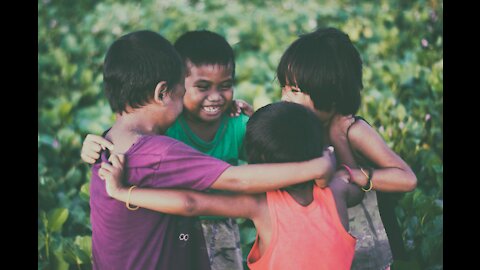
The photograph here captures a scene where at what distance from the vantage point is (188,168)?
2.34 metres

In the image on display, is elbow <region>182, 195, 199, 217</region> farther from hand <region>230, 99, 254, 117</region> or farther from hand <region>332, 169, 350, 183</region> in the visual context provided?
hand <region>230, 99, 254, 117</region>

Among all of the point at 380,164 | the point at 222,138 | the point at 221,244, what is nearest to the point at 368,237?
the point at 380,164

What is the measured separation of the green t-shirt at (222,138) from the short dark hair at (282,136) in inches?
26.7

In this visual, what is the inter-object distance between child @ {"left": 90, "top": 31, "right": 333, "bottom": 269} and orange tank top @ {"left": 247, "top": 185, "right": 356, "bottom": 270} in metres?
0.09

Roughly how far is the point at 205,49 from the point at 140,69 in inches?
24.4

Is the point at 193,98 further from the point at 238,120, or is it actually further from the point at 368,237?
the point at 368,237

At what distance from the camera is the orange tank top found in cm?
234

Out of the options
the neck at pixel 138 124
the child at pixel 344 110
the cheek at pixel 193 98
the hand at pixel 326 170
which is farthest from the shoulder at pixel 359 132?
the neck at pixel 138 124

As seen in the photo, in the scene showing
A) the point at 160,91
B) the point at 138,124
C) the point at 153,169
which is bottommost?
the point at 153,169

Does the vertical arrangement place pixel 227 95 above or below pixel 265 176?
above

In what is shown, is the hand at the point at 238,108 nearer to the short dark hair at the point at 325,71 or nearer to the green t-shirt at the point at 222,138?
the green t-shirt at the point at 222,138

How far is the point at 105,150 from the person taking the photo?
2494 mm

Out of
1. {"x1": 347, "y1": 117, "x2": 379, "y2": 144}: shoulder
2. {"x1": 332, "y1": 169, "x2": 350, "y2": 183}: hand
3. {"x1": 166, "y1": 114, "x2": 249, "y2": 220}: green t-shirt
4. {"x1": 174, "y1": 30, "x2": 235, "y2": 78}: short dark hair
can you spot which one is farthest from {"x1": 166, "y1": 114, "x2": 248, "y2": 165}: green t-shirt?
{"x1": 332, "y1": 169, "x2": 350, "y2": 183}: hand
